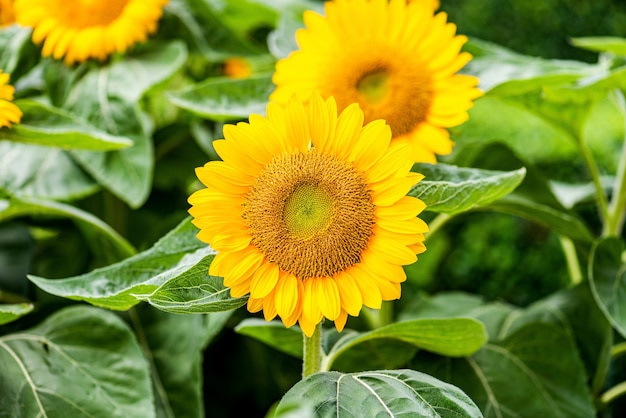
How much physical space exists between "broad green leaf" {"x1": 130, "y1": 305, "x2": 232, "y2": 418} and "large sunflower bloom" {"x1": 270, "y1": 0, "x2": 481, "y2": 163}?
24 centimetres

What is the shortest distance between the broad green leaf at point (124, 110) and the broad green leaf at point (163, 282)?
22 cm

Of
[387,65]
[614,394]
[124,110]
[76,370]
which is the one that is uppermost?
[387,65]

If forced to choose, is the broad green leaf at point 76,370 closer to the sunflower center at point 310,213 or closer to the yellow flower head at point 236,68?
the sunflower center at point 310,213

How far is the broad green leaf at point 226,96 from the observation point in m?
0.78

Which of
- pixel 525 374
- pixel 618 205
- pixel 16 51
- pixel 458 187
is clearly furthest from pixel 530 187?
pixel 16 51

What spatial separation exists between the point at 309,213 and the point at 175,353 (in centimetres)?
35

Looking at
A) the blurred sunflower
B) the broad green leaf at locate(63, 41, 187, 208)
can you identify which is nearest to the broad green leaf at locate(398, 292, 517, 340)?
the broad green leaf at locate(63, 41, 187, 208)

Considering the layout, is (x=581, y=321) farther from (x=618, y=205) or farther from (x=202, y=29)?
(x=202, y=29)

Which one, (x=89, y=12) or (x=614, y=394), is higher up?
(x=89, y=12)

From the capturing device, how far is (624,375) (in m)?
1.01

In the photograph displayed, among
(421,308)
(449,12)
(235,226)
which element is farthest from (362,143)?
(449,12)

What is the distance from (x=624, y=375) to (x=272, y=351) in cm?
44

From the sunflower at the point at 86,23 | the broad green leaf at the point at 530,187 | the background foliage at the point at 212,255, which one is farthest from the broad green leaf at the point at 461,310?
the sunflower at the point at 86,23

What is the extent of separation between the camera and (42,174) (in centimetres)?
91
